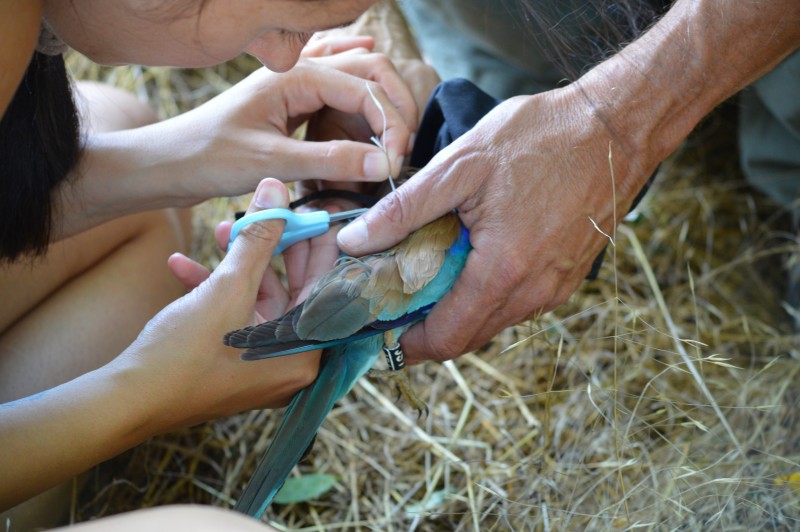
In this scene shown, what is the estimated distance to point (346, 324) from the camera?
1034 millimetres

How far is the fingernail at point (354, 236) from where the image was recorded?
1.09 meters

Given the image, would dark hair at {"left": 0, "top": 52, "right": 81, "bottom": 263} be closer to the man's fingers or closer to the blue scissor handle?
the blue scissor handle

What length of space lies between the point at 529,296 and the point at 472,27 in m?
0.63

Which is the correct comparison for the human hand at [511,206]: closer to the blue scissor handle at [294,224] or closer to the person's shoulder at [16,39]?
the blue scissor handle at [294,224]

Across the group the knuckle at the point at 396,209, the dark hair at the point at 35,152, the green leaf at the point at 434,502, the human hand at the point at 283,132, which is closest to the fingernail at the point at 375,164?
the human hand at the point at 283,132

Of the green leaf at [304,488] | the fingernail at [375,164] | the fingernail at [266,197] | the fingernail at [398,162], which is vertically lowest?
the green leaf at [304,488]

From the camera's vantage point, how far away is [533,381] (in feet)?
5.30

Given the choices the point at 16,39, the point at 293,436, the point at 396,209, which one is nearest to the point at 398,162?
the point at 396,209

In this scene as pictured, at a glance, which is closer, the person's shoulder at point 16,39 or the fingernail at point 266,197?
the person's shoulder at point 16,39

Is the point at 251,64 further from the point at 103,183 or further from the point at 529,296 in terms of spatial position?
the point at 529,296

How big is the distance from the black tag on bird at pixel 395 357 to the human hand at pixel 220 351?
0.34 feet

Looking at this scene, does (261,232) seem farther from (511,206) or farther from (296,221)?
(511,206)

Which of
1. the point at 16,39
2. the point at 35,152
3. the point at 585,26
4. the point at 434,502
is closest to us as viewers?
the point at 16,39

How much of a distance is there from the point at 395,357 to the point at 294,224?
231 millimetres
